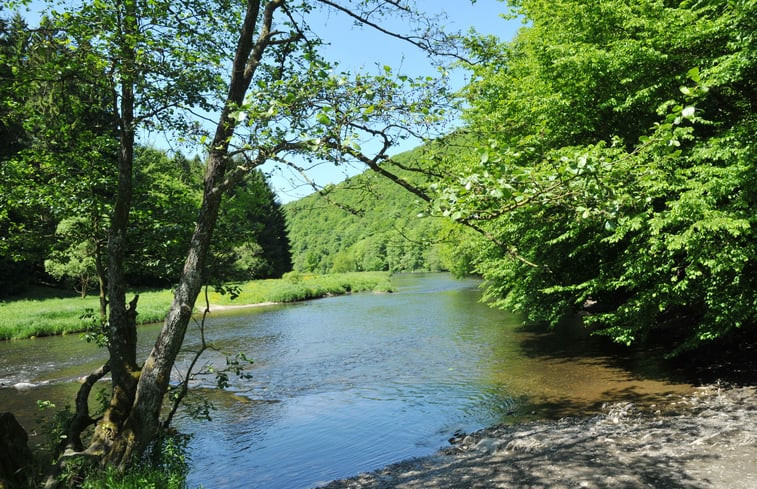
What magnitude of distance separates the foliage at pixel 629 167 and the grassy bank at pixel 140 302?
8.32m

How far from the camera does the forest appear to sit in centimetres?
450

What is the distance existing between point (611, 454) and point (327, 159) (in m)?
5.35

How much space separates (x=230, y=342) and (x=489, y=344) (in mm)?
11366

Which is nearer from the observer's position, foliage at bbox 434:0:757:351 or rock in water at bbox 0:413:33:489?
foliage at bbox 434:0:757:351

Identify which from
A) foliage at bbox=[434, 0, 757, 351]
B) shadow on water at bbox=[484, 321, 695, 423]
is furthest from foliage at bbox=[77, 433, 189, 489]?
shadow on water at bbox=[484, 321, 695, 423]

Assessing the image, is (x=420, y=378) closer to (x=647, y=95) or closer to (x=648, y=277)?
(x=648, y=277)

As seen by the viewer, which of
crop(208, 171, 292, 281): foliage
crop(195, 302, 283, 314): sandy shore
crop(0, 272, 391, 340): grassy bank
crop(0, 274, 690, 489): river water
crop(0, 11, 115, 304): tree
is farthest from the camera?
crop(195, 302, 283, 314): sandy shore

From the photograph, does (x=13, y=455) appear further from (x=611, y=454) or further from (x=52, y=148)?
(x=611, y=454)

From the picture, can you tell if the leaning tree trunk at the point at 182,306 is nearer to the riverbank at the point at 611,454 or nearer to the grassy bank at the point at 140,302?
the riverbank at the point at 611,454

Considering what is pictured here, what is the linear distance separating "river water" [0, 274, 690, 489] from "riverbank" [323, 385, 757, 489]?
90 centimetres

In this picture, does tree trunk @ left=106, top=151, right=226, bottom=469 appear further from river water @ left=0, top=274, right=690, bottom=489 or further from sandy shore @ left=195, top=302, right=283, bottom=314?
sandy shore @ left=195, top=302, right=283, bottom=314

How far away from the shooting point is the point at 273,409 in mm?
12203

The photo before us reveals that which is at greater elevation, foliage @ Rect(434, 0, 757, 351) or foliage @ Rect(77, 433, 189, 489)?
foliage @ Rect(434, 0, 757, 351)

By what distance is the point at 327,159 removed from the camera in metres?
4.96
